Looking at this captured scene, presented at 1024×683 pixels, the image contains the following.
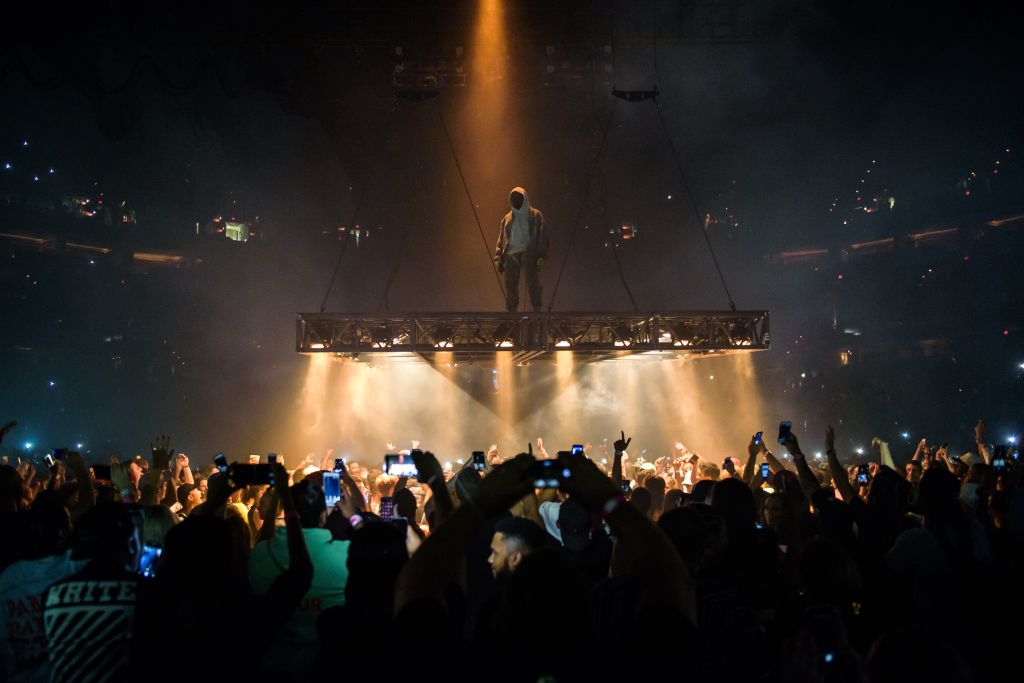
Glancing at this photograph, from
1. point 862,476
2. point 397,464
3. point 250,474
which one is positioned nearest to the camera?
point 250,474

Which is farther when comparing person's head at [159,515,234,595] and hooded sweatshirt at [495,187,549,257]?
hooded sweatshirt at [495,187,549,257]

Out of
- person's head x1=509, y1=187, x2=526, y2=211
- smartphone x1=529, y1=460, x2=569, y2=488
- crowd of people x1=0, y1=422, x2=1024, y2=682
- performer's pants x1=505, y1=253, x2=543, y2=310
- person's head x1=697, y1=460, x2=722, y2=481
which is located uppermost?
person's head x1=509, y1=187, x2=526, y2=211

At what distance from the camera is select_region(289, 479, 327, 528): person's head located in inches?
150

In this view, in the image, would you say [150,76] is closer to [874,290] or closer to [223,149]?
[223,149]

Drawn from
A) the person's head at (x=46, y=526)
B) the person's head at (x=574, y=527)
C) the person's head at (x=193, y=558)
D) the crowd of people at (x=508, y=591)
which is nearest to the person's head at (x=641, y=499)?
the crowd of people at (x=508, y=591)

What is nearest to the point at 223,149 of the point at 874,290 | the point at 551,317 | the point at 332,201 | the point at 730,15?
the point at 332,201

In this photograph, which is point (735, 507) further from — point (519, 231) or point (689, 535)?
point (519, 231)

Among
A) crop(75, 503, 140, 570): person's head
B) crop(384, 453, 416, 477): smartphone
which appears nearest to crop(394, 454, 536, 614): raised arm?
crop(75, 503, 140, 570): person's head

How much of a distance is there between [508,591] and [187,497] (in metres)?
6.11

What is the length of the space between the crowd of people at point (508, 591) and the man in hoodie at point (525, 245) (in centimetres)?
895

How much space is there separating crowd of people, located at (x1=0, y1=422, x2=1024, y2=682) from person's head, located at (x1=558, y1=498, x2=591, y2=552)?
1cm

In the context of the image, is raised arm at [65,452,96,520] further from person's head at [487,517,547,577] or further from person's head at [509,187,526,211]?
person's head at [509,187,526,211]

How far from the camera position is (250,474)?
10.8 feet

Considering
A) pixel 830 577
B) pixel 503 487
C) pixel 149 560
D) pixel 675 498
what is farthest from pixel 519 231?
pixel 503 487
